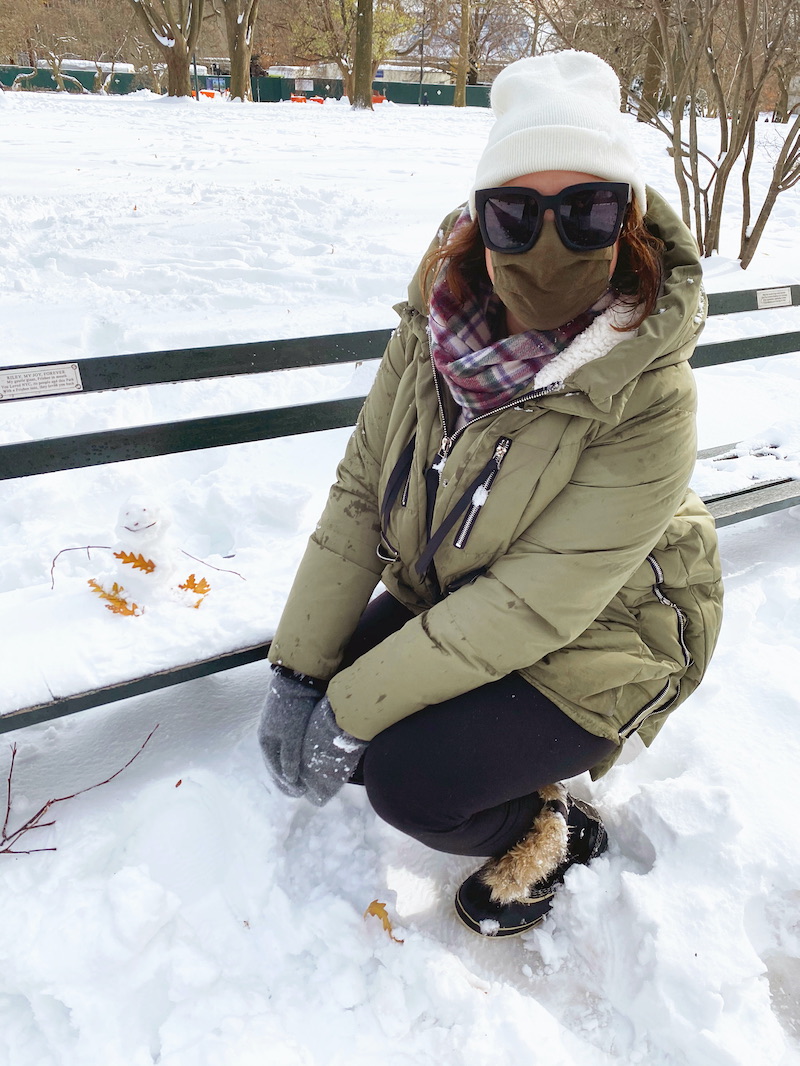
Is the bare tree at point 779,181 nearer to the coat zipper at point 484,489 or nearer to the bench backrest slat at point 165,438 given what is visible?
the bench backrest slat at point 165,438

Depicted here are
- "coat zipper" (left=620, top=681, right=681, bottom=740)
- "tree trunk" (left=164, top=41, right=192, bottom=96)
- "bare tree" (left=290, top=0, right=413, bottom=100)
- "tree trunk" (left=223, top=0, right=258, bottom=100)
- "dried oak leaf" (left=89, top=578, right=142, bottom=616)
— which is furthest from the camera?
"bare tree" (left=290, top=0, right=413, bottom=100)

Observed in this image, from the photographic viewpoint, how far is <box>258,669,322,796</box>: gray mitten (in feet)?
5.26

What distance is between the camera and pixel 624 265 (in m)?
1.46

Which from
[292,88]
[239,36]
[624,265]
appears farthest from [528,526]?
[292,88]

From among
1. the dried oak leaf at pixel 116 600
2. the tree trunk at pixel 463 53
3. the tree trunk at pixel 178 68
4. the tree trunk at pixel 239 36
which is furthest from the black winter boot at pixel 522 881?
the tree trunk at pixel 463 53

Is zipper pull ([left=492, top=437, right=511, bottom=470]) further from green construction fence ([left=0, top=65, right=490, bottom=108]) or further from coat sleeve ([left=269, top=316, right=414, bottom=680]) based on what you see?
green construction fence ([left=0, top=65, right=490, bottom=108])

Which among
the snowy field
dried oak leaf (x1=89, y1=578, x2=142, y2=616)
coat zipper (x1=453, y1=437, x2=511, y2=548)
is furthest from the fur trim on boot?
dried oak leaf (x1=89, y1=578, x2=142, y2=616)

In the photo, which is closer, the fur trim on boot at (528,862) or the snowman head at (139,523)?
the fur trim on boot at (528,862)

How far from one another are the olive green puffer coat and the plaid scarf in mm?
38

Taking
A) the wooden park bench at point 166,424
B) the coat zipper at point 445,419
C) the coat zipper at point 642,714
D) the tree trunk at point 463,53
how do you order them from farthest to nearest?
the tree trunk at point 463,53, the wooden park bench at point 166,424, the coat zipper at point 642,714, the coat zipper at point 445,419

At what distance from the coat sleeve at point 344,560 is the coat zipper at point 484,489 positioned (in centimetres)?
34

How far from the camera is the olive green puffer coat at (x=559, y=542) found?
139cm

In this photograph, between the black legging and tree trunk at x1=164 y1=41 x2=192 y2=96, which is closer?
the black legging

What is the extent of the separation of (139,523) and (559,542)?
1234 mm
